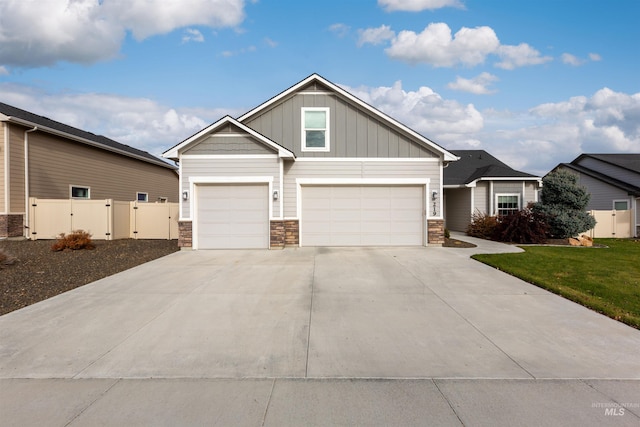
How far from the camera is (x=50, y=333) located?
504cm

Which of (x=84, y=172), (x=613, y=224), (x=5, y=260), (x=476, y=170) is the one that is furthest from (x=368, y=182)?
(x=613, y=224)

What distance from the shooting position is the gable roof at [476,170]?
18.7 m

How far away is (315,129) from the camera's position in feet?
46.0

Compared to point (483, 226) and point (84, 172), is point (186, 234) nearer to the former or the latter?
point (84, 172)

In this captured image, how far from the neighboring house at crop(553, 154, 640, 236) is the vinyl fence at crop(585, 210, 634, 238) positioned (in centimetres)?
35

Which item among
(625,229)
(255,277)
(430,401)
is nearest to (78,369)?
(430,401)

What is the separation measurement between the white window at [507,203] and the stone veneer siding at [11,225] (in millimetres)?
21956

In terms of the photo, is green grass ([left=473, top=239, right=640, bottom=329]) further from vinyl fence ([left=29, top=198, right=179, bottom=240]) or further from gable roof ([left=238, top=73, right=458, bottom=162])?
vinyl fence ([left=29, top=198, right=179, bottom=240])

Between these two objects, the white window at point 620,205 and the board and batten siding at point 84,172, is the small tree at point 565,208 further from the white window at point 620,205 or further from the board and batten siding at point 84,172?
the board and batten siding at point 84,172

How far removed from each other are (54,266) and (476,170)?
66.3ft

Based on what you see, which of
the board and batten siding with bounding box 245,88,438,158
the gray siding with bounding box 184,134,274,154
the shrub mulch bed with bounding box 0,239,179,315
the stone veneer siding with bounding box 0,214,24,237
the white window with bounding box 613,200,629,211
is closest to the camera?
the shrub mulch bed with bounding box 0,239,179,315

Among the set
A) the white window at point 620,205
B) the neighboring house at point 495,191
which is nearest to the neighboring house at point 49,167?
the neighboring house at point 495,191

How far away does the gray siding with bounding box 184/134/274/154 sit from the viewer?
1273 centimetres

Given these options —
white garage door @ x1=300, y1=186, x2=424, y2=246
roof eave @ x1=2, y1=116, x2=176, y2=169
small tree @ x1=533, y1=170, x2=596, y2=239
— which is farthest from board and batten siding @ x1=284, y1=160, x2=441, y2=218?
roof eave @ x1=2, y1=116, x2=176, y2=169
